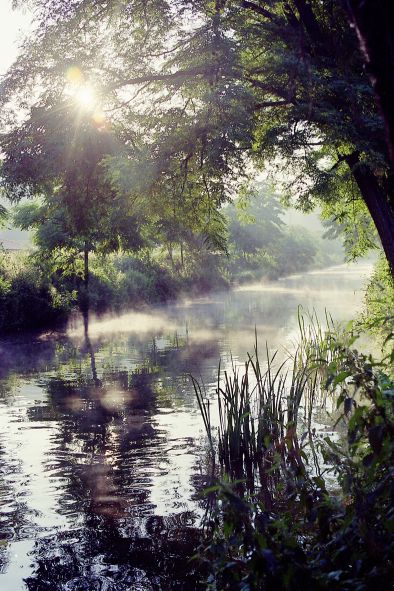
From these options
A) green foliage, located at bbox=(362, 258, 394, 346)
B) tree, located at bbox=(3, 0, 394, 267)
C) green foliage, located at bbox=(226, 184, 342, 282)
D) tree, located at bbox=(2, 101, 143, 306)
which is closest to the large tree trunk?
tree, located at bbox=(3, 0, 394, 267)

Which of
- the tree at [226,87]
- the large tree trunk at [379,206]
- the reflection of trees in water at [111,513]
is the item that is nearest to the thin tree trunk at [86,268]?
the tree at [226,87]

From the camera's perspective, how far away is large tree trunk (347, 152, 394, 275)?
11445mm

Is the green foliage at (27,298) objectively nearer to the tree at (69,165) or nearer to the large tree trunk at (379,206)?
the tree at (69,165)

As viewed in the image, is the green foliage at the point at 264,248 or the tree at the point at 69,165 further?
the green foliage at the point at 264,248

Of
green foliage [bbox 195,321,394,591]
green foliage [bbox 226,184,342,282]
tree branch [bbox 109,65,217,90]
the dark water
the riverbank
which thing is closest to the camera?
green foliage [bbox 195,321,394,591]

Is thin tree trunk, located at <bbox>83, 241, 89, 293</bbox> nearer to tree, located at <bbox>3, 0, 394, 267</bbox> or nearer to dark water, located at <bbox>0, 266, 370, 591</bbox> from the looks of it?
dark water, located at <bbox>0, 266, 370, 591</bbox>

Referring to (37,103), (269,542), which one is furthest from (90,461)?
(37,103)

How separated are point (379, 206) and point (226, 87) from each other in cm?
331

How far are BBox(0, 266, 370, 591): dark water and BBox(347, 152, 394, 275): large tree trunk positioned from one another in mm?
4030

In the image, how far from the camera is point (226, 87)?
1070cm

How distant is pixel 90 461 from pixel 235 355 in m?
9.68

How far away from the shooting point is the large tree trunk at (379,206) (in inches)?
451

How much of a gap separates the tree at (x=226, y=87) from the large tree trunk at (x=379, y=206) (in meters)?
0.02

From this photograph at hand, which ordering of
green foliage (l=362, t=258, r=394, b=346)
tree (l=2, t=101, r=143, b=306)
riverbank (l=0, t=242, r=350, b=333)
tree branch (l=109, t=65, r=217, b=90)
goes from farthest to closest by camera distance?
1. riverbank (l=0, t=242, r=350, b=333)
2. tree (l=2, t=101, r=143, b=306)
3. green foliage (l=362, t=258, r=394, b=346)
4. tree branch (l=109, t=65, r=217, b=90)
